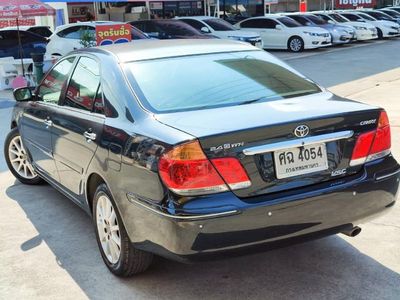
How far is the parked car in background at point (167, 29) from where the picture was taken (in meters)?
19.0

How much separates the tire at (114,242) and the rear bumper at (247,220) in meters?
0.16

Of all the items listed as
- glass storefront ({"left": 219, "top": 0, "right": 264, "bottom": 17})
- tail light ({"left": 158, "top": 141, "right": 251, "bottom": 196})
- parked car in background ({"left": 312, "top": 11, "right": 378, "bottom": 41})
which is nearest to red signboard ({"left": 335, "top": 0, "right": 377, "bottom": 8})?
parked car in background ({"left": 312, "top": 11, "right": 378, "bottom": 41})

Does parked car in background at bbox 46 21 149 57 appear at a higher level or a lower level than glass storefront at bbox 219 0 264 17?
lower

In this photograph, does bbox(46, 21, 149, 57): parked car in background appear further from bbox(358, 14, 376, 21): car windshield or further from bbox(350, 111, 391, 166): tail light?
bbox(358, 14, 376, 21): car windshield

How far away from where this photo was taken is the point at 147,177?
320 centimetres

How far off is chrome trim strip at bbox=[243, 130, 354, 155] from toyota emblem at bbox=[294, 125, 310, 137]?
0.09ft

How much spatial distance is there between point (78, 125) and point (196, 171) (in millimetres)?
1397

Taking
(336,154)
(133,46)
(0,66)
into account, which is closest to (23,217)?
(133,46)

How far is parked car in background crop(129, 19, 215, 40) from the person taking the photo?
18969 mm

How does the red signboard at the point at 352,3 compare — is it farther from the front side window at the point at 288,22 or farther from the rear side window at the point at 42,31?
the rear side window at the point at 42,31

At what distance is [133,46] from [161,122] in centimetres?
127

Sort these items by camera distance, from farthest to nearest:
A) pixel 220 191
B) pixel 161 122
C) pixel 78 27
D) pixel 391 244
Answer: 1. pixel 78 27
2. pixel 391 244
3. pixel 161 122
4. pixel 220 191

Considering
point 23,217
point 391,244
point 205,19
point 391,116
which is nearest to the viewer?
point 391,244

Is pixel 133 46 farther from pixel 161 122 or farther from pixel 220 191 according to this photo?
pixel 220 191
